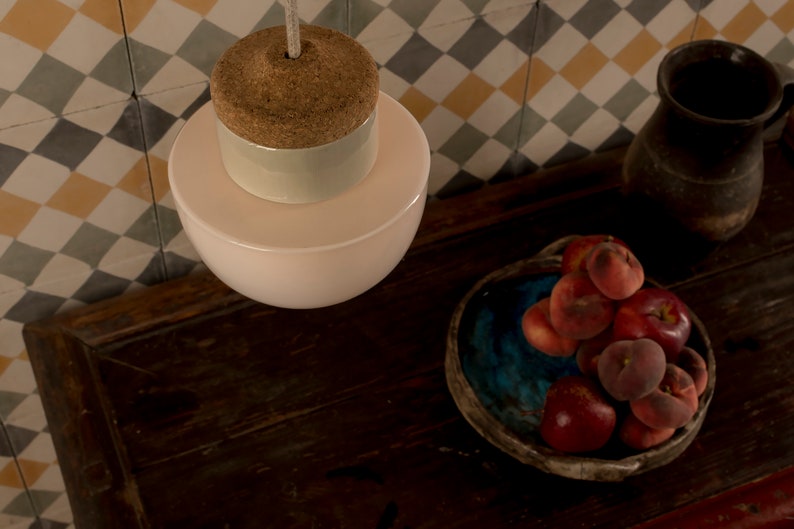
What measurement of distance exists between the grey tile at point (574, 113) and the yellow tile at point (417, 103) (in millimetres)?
203

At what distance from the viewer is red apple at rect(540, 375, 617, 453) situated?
80 cm

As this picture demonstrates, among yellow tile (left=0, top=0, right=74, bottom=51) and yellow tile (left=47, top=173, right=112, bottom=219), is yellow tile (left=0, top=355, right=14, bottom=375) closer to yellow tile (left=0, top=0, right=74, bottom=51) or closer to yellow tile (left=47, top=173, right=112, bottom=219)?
yellow tile (left=47, top=173, right=112, bottom=219)

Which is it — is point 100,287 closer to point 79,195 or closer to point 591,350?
point 79,195

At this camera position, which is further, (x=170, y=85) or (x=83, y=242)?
(x=83, y=242)

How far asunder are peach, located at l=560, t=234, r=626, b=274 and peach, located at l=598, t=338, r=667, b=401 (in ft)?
0.41

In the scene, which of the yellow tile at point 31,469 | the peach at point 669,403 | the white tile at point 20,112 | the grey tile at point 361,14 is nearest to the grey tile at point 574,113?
the grey tile at point 361,14

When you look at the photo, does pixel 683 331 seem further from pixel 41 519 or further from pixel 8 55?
pixel 41 519

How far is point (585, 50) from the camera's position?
3.55 feet

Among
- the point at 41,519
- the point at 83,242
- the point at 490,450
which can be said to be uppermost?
the point at 83,242

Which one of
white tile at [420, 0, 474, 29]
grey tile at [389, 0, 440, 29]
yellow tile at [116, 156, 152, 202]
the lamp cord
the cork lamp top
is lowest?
yellow tile at [116, 156, 152, 202]

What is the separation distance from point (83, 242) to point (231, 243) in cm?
51

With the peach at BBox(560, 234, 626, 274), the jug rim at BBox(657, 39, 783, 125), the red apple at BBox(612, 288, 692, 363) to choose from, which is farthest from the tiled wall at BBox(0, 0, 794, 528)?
the red apple at BBox(612, 288, 692, 363)

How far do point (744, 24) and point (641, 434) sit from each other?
0.65 meters

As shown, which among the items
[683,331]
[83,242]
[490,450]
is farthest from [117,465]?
[683,331]
